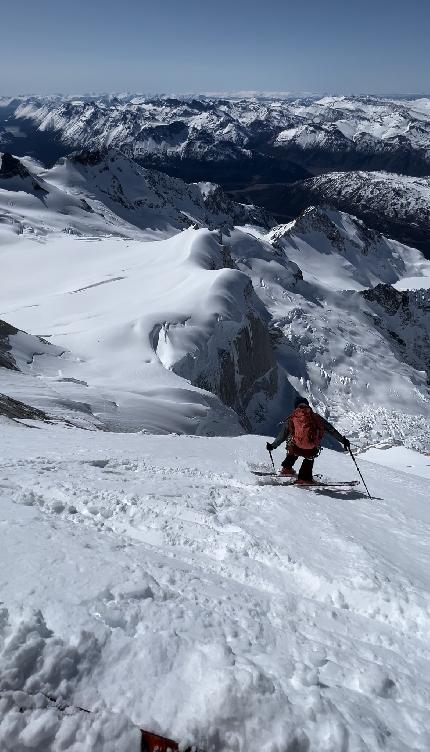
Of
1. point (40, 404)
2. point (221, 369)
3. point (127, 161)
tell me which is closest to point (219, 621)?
point (40, 404)

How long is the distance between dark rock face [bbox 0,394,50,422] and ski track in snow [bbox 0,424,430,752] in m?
5.26

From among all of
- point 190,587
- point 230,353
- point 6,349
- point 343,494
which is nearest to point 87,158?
point 230,353

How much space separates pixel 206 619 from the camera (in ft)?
13.6

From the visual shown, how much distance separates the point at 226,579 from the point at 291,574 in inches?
29.9

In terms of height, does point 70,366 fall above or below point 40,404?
below

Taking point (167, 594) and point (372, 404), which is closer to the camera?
point (167, 594)

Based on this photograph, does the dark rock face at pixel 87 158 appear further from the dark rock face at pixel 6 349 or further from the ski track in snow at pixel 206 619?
the ski track in snow at pixel 206 619

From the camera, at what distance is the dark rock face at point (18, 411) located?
12.5 metres

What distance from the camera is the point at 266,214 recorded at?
19575 centimetres

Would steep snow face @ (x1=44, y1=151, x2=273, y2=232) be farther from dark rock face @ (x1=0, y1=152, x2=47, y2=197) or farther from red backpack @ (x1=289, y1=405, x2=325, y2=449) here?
red backpack @ (x1=289, y1=405, x2=325, y2=449)

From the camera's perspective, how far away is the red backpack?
894cm

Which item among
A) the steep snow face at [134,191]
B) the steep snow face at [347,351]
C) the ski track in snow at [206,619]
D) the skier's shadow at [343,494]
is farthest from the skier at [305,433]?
the steep snow face at [134,191]

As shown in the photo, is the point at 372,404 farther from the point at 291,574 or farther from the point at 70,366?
the point at 291,574

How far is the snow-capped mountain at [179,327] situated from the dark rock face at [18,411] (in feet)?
4.17
